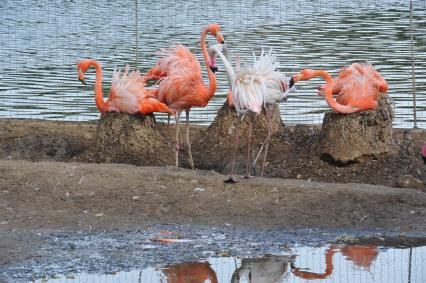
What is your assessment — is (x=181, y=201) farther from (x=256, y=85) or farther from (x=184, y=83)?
(x=184, y=83)

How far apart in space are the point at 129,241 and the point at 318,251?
1.43 m

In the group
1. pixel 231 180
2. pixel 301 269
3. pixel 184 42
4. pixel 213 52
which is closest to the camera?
pixel 301 269

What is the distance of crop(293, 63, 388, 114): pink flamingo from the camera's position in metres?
10.5

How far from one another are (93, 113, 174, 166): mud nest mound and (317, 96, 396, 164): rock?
1678mm

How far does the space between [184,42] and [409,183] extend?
1058 cm

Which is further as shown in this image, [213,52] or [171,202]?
[213,52]

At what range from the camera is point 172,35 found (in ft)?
69.9

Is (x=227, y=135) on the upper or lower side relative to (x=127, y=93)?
lower

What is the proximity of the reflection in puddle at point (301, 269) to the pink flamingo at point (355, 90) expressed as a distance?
294 cm

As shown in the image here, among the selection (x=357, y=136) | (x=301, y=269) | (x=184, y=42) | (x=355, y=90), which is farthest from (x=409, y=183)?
(x=184, y=42)

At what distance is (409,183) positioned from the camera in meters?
9.81

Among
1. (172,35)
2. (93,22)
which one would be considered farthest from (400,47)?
(93,22)

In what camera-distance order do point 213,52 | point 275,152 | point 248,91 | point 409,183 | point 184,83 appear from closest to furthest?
point 248,91
point 409,183
point 213,52
point 184,83
point 275,152

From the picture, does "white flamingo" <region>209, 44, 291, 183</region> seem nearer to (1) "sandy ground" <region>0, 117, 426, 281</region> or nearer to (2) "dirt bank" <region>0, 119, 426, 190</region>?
(1) "sandy ground" <region>0, 117, 426, 281</region>
